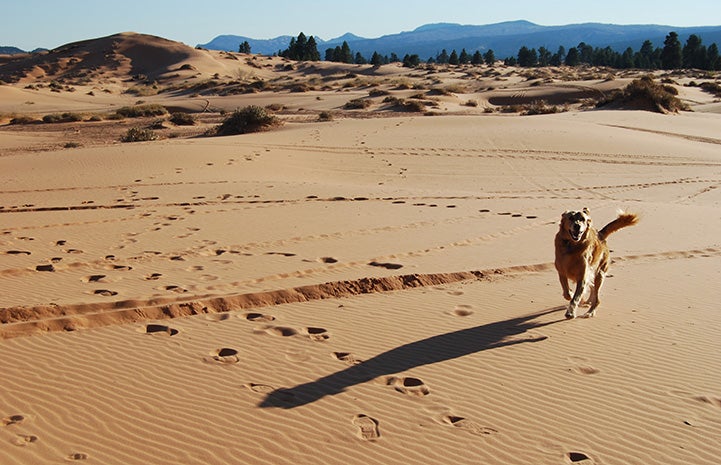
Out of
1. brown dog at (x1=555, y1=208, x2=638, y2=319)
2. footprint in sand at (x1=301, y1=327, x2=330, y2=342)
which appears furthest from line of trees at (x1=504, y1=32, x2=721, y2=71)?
footprint in sand at (x1=301, y1=327, x2=330, y2=342)

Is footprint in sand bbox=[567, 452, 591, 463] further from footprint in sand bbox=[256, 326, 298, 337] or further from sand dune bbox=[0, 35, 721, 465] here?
footprint in sand bbox=[256, 326, 298, 337]

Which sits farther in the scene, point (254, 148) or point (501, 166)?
point (254, 148)

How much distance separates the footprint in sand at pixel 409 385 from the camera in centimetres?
533

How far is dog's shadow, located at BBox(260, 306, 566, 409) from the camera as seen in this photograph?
17.2ft

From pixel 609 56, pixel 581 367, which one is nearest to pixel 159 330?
pixel 581 367

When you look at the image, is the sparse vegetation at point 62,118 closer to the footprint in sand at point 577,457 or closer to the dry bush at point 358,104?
the dry bush at point 358,104

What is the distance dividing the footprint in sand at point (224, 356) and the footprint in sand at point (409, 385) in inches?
53.7

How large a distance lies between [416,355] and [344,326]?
104 centimetres

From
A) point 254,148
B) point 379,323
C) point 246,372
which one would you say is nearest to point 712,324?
point 379,323

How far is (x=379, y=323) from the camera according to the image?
276 inches

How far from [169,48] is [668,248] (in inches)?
3172

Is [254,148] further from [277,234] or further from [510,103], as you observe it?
[510,103]

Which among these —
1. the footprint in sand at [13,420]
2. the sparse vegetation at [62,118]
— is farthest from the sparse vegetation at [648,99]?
the footprint in sand at [13,420]

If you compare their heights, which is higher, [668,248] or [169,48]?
[169,48]
